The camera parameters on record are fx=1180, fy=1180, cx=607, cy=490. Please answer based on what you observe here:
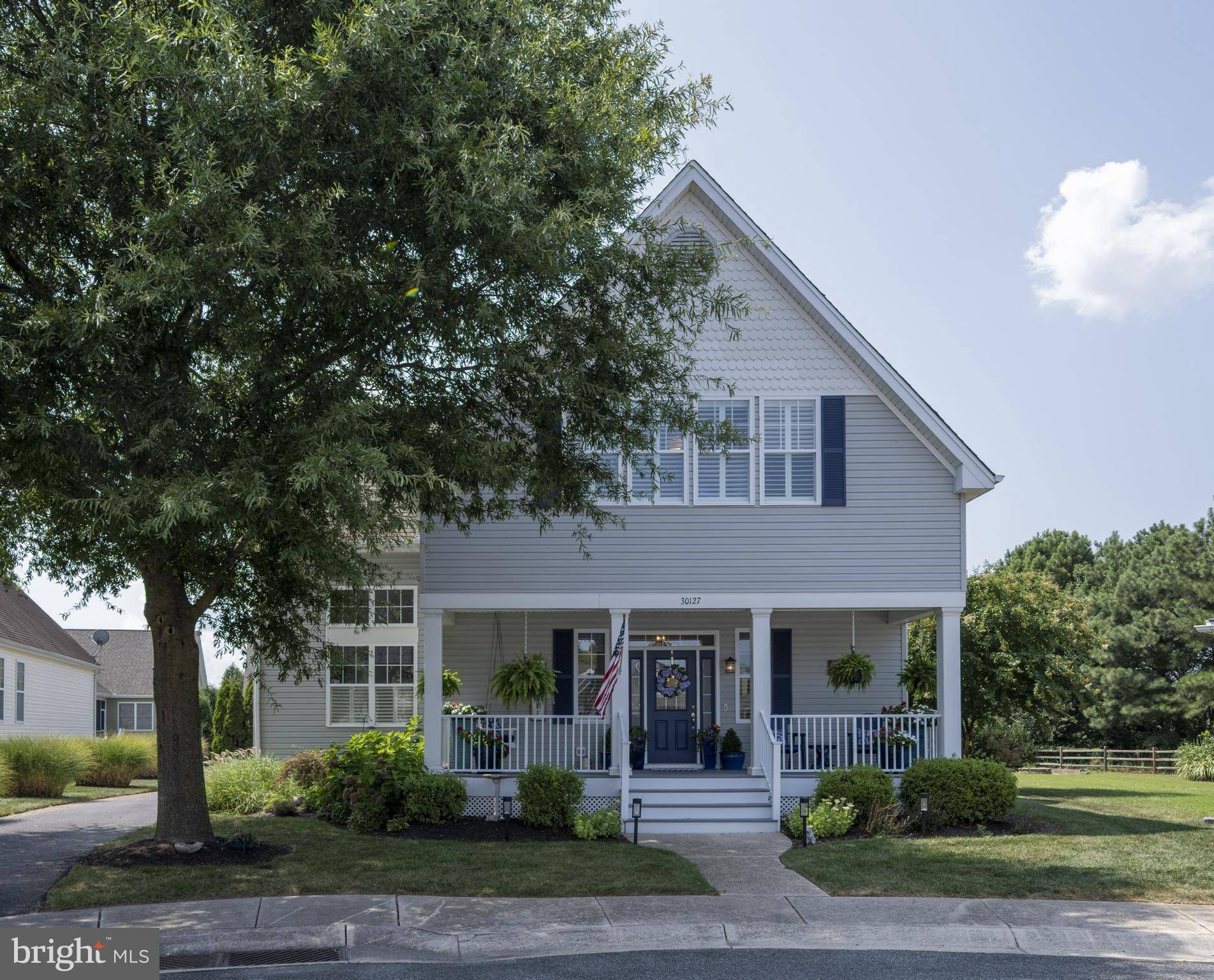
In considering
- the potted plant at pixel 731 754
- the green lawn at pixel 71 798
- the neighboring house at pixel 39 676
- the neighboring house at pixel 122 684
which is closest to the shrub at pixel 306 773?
the green lawn at pixel 71 798

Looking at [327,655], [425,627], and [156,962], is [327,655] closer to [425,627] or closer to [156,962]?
[425,627]

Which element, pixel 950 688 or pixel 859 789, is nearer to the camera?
pixel 859 789

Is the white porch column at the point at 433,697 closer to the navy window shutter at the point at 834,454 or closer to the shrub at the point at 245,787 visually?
the shrub at the point at 245,787

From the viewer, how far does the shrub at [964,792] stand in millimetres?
16453

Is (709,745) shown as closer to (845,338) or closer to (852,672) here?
(852,672)

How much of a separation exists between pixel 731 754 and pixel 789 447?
5.16 meters

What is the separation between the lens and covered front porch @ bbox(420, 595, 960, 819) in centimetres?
1783

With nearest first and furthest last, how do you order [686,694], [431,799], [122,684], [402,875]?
[402,875], [431,799], [686,694], [122,684]

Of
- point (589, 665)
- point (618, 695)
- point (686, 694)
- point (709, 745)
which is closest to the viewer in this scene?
point (618, 695)

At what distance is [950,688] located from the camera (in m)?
17.8

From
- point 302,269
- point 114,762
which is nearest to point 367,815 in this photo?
point 302,269

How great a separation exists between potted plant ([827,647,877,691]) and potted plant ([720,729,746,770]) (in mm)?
1924

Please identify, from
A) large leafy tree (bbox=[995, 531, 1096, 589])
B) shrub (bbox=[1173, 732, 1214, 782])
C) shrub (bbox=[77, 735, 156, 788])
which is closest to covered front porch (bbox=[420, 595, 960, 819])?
shrub (bbox=[77, 735, 156, 788])

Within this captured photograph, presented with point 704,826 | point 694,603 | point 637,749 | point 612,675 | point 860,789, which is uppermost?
point 694,603
